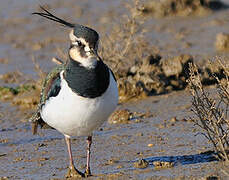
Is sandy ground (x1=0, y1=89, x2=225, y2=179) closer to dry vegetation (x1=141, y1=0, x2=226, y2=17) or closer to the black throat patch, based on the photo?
the black throat patch

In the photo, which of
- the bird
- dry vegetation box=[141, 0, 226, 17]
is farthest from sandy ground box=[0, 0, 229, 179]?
the bird

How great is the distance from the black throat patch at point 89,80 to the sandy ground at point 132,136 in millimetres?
816

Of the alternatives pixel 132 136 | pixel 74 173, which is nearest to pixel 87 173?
pixel 74 173

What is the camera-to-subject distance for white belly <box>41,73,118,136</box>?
5840 millimetres

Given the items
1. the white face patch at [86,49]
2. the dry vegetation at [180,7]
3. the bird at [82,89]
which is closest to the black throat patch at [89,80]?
the bird at [82,89]

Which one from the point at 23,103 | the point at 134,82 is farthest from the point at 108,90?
the point at 23,103

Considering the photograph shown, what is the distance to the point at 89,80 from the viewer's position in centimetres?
581

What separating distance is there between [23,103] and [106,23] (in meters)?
4.68

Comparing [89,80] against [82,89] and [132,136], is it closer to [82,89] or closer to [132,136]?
[82,89]

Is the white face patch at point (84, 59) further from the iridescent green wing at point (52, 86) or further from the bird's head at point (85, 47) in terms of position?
the iridescent green wing at point (52, 86)

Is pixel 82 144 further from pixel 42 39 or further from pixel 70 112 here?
pixel 42 39

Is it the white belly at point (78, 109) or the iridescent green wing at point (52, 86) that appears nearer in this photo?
the white belly at point (78, 109)

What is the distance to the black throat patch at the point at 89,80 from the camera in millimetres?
5801

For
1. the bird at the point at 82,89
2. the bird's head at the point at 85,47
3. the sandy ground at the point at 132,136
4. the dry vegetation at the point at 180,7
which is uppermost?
the bird's head at the point at 85,47
